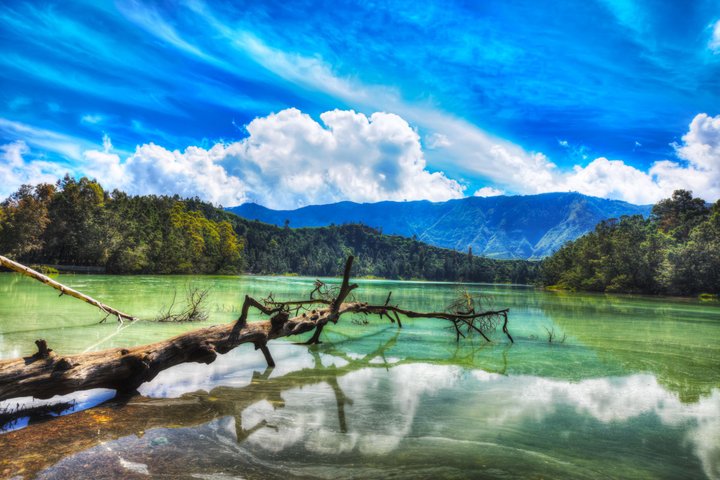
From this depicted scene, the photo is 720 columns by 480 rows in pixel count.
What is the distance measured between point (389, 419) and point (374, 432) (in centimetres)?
68

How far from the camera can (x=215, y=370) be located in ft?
32.3

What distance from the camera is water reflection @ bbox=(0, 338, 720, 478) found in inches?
197

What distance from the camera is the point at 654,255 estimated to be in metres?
70.1

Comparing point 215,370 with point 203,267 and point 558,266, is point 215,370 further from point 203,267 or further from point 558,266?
point 558,266

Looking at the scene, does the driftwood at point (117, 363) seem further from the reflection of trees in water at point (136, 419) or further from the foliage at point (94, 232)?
the foliage at point (94, 232)

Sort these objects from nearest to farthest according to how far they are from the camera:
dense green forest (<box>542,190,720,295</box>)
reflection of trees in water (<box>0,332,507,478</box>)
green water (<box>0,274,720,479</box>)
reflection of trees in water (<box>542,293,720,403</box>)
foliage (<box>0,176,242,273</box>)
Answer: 1. reflection of trees in water (<box>0,332,507,478</box>)
2. green water (<box>0,274,720,479</box>)
3. reflection of trees in water (<box>542,293,720,403</box>)
4. dense green forest (<box>542,190,720,295</box>)
5. foliage (<box>0,176,242,273</box>)

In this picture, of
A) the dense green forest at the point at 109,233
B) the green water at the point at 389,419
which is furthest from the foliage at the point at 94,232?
the green water at the point at 389,419

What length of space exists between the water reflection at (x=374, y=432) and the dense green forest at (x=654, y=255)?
220 feet

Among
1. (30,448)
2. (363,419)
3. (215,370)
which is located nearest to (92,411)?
(30,448)

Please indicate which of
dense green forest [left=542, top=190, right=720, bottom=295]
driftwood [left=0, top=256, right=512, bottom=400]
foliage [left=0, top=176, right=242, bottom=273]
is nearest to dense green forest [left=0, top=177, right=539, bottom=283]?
foliage [left=0, top=176, right=242, bottom=273]

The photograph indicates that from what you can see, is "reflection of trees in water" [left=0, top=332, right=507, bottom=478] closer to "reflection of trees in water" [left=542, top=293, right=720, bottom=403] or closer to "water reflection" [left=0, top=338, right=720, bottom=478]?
"water reflection" [left=0, top=338, right=720, bottom=478]

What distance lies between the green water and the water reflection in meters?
0.03

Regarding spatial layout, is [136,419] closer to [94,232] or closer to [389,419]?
[389,419]

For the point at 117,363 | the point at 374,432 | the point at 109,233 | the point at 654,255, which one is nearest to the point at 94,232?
→ the point at 109,233
